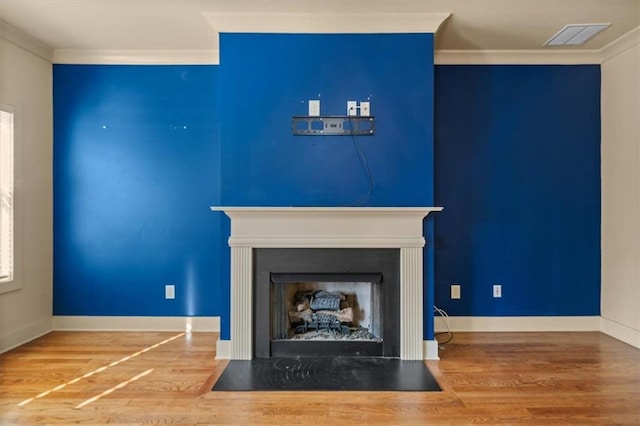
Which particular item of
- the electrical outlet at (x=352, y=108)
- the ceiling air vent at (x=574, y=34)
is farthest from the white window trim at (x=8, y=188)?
the ceiling air vent at (x=574, y=34)

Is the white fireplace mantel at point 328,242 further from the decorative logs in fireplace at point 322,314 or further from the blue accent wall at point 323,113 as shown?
the decorative logs in fireplace at point 322,314

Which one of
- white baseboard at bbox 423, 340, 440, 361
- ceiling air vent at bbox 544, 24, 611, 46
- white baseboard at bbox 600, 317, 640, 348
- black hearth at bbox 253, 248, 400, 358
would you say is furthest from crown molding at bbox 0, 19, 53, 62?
white baseboard at bbox 600, 317, 640, 348

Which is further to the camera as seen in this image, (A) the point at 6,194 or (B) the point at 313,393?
(A) the point at 6,194

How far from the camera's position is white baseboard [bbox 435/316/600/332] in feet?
11.1

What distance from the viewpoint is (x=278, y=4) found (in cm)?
262

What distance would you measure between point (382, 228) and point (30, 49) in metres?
3.22

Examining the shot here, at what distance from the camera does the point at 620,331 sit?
10.4ft

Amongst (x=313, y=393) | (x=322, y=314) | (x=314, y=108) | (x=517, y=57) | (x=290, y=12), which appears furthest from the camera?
(x=517, y=57)

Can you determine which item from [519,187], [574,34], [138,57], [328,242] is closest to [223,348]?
[328,242]

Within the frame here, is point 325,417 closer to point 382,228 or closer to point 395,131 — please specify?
point 382,228

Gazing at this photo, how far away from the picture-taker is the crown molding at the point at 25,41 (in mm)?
2934

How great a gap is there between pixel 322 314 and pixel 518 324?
5.89 feet

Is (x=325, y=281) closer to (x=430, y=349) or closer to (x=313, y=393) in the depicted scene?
(x=313, y=393)

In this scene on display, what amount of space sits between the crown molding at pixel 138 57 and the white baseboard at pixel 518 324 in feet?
10.2
